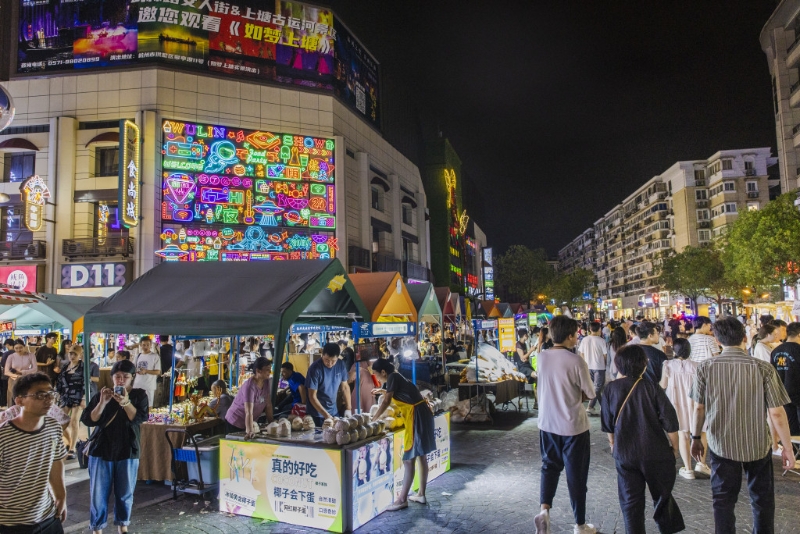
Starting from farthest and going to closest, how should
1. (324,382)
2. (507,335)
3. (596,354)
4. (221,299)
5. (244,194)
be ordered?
(244,194) < (507,335) < (596,354) < (324,382) < (221,299)

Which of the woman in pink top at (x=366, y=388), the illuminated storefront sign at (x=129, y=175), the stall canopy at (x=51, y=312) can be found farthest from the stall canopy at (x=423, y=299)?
the illuminated storefront sign at (x=129, y=175)

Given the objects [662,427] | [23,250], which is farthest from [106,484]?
[23,250]

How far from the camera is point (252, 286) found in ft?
21.9

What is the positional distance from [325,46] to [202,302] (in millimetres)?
25610

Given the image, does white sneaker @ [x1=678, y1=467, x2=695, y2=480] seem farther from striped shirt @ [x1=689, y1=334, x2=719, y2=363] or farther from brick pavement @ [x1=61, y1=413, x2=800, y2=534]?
striped shirt @ [x1=689, y1=334, x2=719, y2=363]

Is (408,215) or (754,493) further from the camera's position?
(408,215)

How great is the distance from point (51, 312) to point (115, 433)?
29.5 feet

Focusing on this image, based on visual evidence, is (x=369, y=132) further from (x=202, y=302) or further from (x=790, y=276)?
(x=202, y=302)

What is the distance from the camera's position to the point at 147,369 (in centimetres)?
1038

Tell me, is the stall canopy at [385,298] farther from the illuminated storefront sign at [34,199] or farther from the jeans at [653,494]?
the illuminated storefront sign at [34,199]

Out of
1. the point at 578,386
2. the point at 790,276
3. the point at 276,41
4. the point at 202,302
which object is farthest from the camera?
the point at 790,276

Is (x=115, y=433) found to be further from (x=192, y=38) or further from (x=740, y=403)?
(x=192, y=38)

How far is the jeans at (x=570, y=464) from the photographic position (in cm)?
492

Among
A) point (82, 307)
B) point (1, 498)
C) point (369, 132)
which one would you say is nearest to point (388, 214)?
point (369, 132)
